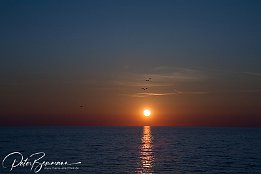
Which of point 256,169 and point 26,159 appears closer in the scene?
point 256,169

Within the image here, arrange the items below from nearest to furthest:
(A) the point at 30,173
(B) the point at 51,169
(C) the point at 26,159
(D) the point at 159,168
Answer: (A) the point at 30,173 < (B) the point at 51,169 < (D) the point at 159,168 < (C) the point at 26,159

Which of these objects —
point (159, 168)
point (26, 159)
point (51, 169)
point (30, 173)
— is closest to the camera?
point (30, 173)

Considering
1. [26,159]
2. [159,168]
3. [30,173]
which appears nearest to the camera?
[30,173]

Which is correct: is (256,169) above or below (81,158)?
below

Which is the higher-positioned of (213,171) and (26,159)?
(26,159)

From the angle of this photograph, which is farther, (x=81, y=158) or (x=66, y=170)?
(x=81, y=158)

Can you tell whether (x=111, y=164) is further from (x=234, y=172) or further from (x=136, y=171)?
(x=234, y=172)

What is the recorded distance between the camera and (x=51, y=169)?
226 feet

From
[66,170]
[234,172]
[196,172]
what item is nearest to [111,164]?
[66,170]

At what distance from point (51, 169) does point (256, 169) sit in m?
39.7

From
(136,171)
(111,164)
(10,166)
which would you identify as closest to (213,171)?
(136,171)

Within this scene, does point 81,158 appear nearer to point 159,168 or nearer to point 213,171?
point 159,168

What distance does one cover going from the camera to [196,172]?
69.1 m

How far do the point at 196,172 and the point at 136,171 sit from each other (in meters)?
11.1
